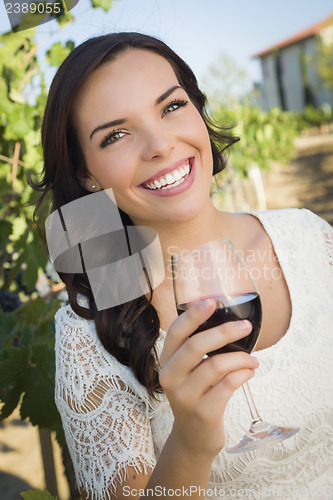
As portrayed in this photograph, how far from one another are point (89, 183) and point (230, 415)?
97 cm

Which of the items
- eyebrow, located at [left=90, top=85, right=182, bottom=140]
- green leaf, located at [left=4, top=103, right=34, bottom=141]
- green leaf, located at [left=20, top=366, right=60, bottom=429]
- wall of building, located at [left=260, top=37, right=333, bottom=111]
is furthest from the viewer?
wall of building, located at [left=260, top=37, right=333, bottom=111]

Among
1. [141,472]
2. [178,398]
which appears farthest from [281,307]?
[178,398]

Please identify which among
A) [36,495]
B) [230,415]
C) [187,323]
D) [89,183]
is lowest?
[230,415]

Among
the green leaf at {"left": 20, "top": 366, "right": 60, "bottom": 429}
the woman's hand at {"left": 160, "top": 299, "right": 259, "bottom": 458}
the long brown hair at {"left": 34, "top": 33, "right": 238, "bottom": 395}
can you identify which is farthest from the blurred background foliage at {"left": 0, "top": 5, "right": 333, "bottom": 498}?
the woman's hand at {"left": 160, "top": 299, "right": 259, "bottom": 458}

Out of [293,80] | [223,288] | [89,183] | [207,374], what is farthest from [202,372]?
[293,80]

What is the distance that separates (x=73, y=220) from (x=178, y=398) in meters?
1.13

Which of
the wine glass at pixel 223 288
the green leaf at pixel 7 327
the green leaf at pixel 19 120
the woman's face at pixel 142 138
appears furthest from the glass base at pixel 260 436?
the green leaf at pixel 19 120

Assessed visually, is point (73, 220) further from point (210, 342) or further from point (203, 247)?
point (210, 342)

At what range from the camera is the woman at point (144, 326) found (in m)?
1.57

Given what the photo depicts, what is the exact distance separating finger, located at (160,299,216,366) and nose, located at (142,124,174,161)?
768 mm

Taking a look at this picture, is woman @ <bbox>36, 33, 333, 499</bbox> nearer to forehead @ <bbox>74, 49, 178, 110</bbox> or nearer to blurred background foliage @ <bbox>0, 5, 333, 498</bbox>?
forehead @ <bbox>74, 49, 178, 110</bbox>

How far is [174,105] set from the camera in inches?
69.7

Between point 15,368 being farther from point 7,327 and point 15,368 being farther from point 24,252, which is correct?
point 24,252

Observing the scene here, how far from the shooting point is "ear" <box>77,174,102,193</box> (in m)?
1.85
